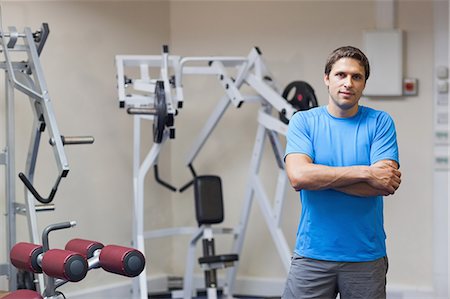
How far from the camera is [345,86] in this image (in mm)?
2811

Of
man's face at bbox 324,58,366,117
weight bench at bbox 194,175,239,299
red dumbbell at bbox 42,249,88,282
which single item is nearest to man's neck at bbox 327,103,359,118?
man's face at bbox 324,58,366,117

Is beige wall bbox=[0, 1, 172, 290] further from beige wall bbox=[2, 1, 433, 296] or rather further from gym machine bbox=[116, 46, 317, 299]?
gym machine bbox=[116, 46, 317, 299]

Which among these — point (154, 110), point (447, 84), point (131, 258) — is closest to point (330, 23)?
point (447, 84)

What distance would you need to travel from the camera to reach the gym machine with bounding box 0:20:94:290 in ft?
13.3

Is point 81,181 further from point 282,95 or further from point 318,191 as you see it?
point 318,191

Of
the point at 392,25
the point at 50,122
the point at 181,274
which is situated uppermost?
the point at 392,25

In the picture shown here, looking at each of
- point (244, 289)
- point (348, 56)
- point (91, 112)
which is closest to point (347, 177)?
point (348, 56)

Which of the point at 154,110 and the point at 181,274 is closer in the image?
the point at 154,110

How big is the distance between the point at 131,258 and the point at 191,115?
9.22 ft

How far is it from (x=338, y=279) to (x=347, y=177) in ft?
1.21

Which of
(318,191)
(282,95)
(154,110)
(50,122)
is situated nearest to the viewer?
(318,191)

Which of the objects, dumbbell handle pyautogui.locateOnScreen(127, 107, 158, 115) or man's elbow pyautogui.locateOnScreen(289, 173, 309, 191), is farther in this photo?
dumbbell handle pyautogui.locateOnScreen(127, 107, 158, 115)

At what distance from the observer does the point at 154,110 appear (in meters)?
4.57

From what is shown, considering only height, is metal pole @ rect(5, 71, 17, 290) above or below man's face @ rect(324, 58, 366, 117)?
below
